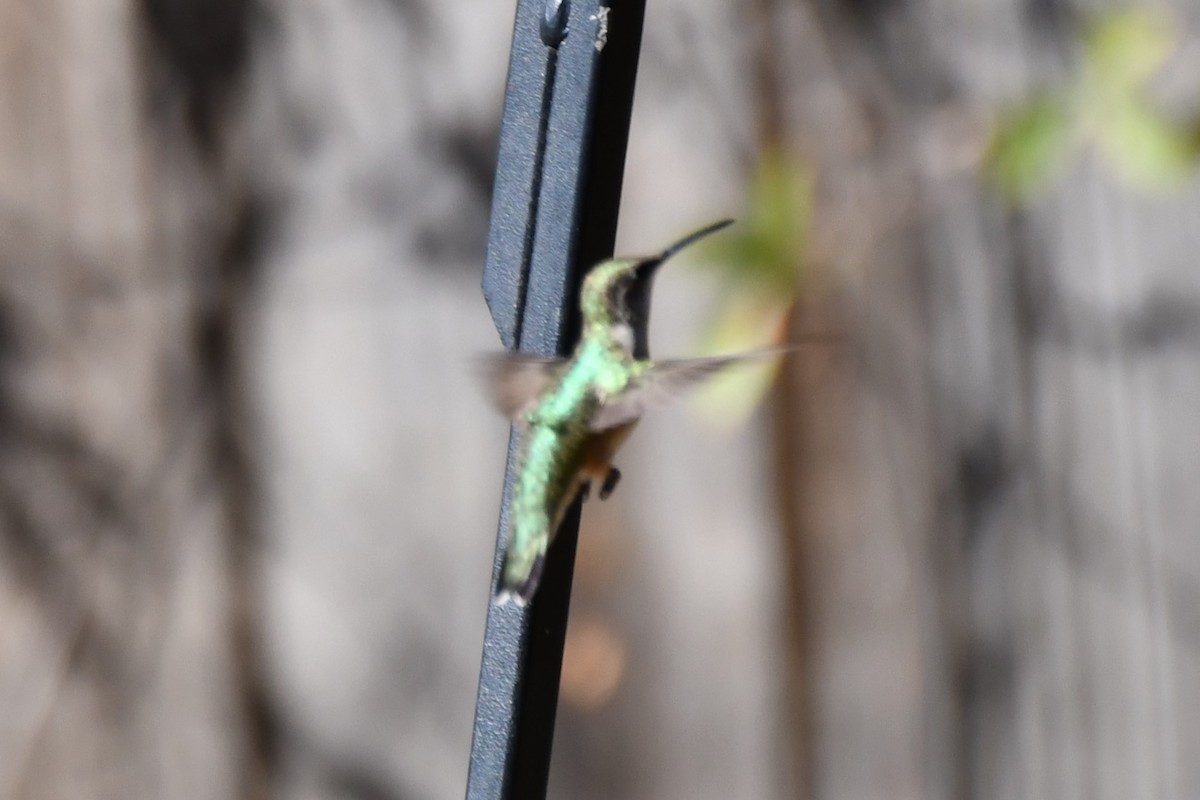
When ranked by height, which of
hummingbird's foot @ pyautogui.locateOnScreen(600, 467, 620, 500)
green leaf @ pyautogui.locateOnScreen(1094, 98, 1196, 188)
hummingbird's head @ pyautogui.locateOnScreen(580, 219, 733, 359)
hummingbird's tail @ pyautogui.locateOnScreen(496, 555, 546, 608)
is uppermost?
green leaf @ pyautogui.locateOnScreen(1094, 98, 1196, 188)

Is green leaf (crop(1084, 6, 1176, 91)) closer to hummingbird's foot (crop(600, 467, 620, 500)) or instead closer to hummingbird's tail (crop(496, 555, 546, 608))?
hummingbird's foot (crop(600, 467, 620, 500))

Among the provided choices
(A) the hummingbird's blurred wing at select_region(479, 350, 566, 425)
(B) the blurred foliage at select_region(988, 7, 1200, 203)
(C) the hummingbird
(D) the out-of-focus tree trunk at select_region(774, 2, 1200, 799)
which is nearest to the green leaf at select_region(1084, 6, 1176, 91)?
(B) the blurred foliage at select_region(988, 7, 1200, 203)

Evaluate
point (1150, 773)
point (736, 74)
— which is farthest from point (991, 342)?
point (1150, 773)

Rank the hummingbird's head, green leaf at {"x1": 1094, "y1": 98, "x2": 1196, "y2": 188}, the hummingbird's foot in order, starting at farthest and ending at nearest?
1. green leaf at {"x1": 1094, "y1": 98, "x2": 1196, "y2": 188}
2. the hummingbird's foot
3. the hummingbird's head

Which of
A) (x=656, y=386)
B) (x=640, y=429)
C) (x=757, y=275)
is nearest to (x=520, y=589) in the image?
(x=656, y=386)

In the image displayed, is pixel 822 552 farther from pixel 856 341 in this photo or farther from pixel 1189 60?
pixel 1189 60

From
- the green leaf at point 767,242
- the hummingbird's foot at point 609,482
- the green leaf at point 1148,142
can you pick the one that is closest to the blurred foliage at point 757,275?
the green leaf at point 767,242

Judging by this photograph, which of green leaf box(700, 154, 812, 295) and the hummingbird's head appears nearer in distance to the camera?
the hummingbird's head
